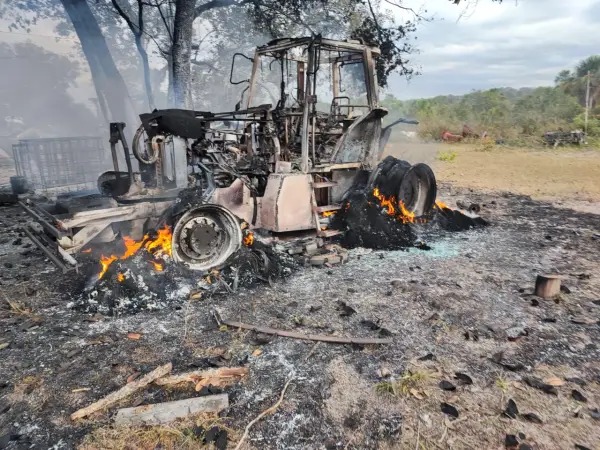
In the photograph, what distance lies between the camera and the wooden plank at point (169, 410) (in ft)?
9.02

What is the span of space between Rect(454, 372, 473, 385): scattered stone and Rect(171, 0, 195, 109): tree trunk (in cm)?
1037

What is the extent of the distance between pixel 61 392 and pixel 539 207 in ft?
32.0

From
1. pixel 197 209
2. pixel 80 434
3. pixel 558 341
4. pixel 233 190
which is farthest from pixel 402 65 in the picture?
pixel 80 434

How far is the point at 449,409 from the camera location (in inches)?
112

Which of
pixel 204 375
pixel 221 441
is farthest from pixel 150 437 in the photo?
pixel 204 375

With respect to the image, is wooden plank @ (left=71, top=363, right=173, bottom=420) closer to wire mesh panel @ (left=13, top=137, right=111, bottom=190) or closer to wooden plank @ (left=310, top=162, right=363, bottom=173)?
wooden plank @ (left=310, top=162, right=363, bottom=173)

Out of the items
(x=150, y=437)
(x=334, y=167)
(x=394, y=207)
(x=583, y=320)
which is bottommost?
(x=583, y=320)

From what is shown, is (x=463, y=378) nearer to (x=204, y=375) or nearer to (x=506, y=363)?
(x=506, y=363)

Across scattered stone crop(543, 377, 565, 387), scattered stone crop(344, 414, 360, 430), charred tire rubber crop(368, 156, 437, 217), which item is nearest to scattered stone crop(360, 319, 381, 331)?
scattered stone crop(344, 414, 360, 430)

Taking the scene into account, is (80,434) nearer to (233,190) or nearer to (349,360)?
(349,360)

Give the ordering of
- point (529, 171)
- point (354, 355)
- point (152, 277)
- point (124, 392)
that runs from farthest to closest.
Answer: point (529, 171)
point (152, 277)
point (354, 355)
point (124, 392)

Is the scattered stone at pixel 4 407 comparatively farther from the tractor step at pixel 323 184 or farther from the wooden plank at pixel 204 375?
the tractor step at pixel 323 184

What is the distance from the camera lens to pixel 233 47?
20.0 meters

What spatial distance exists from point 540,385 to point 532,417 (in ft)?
1.40
